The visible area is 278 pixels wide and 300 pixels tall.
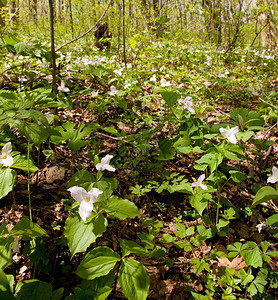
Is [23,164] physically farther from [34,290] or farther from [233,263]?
[233,263]

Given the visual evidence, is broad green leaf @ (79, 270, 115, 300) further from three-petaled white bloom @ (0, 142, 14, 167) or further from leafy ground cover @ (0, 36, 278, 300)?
three-petaled white bloom @ (0, 142, 14, 167)

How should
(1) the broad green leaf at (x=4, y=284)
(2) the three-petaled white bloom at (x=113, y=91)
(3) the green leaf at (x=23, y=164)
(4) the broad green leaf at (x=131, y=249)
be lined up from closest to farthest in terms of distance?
(1) the broad green leaf at (x=4, y=284) → (4) the broad green leaf at (x=131, y=249) → (3) the green leaf at (x=23, y=164) → (2) the three-petaled white bloom at (x=113, y=91)

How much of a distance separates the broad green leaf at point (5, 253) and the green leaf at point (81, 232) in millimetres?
263

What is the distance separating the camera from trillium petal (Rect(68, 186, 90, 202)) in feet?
3.52

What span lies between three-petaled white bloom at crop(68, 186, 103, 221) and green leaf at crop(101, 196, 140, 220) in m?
0.10

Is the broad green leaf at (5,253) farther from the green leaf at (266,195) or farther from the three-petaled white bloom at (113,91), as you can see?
the three-petaled white bloom at (113,91)

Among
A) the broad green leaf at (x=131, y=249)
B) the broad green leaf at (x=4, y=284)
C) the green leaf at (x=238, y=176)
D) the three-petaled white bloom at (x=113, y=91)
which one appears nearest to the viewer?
the broad green leaf at (x=4, y=284)

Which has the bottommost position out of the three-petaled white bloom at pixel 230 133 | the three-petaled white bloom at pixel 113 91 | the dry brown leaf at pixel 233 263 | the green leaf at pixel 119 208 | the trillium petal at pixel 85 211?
the dry brown leaf at pixel 233 263

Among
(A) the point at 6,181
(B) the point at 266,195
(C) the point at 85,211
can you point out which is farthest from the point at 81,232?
(B) the point at 266,195

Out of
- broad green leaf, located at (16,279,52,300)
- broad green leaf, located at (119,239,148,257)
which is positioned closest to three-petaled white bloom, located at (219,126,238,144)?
broad green leaf, located at (119,239,148,257)

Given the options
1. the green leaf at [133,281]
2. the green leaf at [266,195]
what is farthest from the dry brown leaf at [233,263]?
the green leaf at [133,281]

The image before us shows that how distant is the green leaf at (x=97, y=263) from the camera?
1077mm

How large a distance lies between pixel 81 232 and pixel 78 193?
0.21 m

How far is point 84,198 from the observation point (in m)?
1.10
